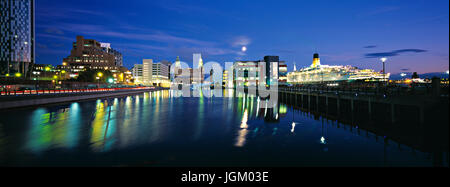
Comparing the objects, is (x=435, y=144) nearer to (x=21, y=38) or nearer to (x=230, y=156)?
(x=230, y=156)

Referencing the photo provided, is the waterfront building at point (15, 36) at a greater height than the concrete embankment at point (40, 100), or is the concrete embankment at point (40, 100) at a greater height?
the waterfront building at point (15, 36)

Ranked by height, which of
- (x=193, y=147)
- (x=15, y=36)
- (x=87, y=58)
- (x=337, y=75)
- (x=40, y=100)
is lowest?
(x=193, y=147)

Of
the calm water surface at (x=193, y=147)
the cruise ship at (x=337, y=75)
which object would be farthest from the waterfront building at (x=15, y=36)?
the cruise ship at (x=337, y=75)

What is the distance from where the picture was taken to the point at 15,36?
448ft

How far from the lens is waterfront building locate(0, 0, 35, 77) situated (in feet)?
429

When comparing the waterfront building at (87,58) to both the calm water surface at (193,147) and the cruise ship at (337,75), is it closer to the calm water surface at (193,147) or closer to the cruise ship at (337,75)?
the cruise ship at (337,75)

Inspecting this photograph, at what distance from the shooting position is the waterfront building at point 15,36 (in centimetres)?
13088

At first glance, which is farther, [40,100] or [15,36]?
[15,36]

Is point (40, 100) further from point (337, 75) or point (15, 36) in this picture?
point (15, 36)

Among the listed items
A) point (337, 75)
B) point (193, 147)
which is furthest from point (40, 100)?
point (337, 75)

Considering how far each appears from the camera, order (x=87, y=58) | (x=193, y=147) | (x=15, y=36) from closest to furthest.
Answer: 1. (x=193, y=147)
2. (x=15, y=36)
3. (x=87, y=58)

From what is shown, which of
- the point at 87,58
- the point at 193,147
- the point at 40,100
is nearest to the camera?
the point at 193,147

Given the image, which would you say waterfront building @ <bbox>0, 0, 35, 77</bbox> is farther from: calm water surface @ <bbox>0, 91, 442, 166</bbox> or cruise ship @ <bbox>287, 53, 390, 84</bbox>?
cruise ship @ <bbox>287, 53, 390, 84</bbox>
